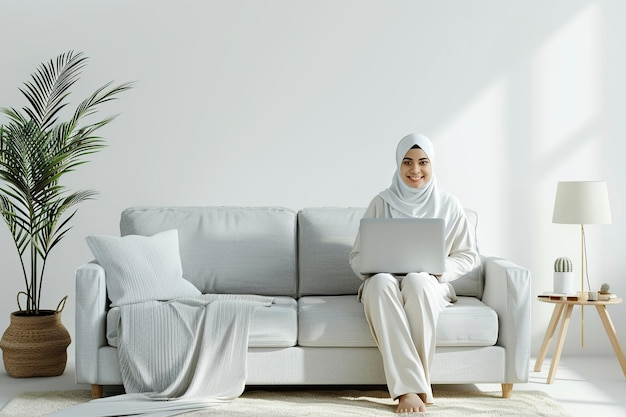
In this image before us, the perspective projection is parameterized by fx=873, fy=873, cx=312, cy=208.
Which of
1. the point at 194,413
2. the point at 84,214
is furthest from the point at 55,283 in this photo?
the point at 194,413

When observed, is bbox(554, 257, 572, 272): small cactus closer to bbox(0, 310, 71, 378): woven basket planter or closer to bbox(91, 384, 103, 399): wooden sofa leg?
bbox(91, 384, 103, 399): wooden sofa leg

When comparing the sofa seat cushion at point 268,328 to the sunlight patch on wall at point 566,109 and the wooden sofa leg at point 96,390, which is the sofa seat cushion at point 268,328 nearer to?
the wooden sofa leg at point 96,390

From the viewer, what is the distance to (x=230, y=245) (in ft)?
14.5

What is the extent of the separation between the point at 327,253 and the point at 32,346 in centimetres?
155

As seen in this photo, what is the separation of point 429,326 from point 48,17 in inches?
113

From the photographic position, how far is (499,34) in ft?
16.5

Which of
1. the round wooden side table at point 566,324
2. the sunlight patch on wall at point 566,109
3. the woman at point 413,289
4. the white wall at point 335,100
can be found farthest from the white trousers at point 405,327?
the sunlight patch on wall at point 566,109

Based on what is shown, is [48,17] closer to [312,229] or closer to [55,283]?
[55,283]

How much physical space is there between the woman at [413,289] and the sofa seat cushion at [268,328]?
0.34m

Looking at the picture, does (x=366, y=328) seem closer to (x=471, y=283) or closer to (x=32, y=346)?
(x=471, y=283)

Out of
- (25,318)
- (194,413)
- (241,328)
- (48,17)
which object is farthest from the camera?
(48,17)

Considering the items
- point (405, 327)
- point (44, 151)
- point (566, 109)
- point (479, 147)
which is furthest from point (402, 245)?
point (44, 151)

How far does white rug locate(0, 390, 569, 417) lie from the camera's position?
360 cm

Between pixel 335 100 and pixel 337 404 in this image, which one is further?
pixel 335 100
